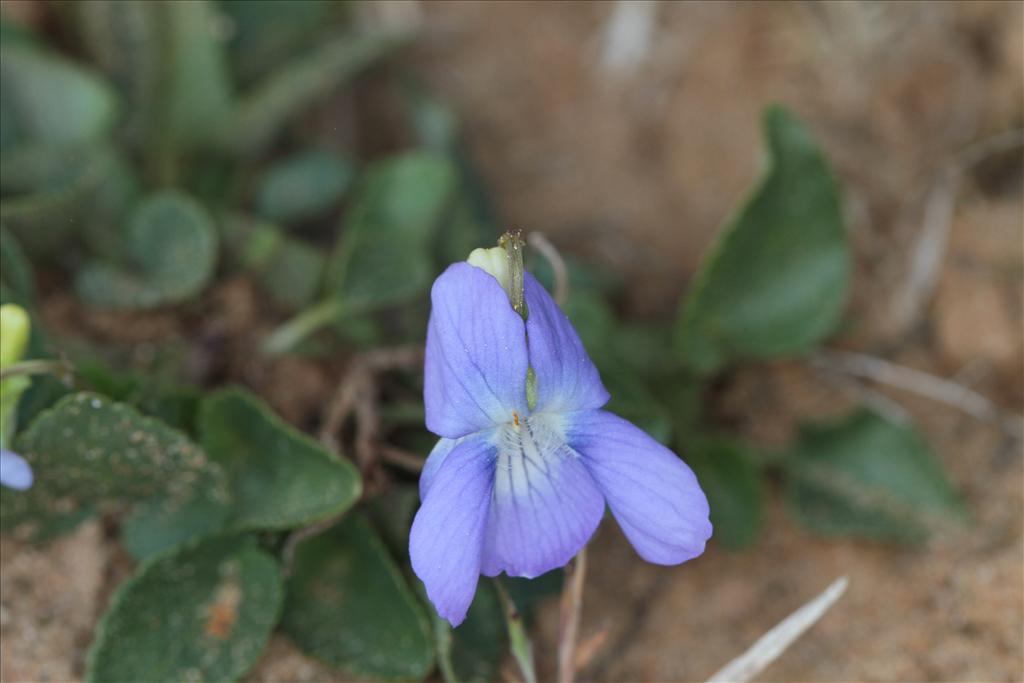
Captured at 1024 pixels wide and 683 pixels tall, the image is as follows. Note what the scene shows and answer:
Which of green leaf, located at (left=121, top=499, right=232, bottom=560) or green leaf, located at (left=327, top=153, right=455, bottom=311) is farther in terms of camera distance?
green leaf, located at (left=327, top=153, right=455, bottom=311)

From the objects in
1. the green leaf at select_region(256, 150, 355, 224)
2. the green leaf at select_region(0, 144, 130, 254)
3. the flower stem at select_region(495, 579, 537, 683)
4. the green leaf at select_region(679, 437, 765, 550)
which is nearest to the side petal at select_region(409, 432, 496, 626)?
the flower stem at select_region(495, 579, 537, 683)

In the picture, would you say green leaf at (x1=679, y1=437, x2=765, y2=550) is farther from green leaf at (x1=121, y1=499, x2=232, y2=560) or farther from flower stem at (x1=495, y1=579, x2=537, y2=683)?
green leaf at (x1=121, y1=499, x2=232, y2=560)

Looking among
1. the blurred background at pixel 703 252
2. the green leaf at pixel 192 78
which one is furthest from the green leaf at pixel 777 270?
Result: the green leaf at pixel 192 78

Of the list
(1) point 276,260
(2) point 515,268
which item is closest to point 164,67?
(1) point 276,260

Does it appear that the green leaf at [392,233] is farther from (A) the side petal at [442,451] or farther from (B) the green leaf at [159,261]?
(A) the side petal at [442,451]

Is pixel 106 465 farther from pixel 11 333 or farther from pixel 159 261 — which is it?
pixel 159 261

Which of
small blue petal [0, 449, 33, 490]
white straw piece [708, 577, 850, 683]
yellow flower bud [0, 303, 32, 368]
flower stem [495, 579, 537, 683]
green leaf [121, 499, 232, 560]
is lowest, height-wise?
white straw piece [708, 577, 850, 683]
